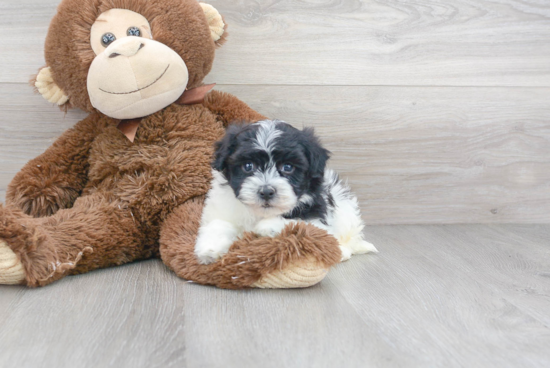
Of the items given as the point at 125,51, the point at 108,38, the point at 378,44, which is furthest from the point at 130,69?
the point at 378,44

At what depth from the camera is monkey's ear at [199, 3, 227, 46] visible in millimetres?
1795

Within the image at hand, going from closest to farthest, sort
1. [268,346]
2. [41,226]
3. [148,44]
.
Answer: [268,346] → [41,226] → [148,44]

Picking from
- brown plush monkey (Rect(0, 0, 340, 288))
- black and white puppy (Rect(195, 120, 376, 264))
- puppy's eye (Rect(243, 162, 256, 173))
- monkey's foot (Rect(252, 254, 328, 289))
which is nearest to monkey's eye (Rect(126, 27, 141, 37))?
brown plush monkey (Rect(0, 0, 340, 288))

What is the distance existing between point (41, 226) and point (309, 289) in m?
0.79

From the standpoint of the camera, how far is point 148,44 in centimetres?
159

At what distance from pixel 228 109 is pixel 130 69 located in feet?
1.37

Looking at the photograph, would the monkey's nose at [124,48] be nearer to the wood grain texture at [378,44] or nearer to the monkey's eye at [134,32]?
the monkey's eye at [134,32]

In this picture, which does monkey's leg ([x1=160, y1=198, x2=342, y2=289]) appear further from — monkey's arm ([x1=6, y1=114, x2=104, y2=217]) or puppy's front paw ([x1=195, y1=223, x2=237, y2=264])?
monkey's arm ([x1=6, y1=114, x2=104, y2=217])

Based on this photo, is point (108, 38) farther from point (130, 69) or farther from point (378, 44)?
point (378, 44)

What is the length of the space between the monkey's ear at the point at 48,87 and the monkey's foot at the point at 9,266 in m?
0.69

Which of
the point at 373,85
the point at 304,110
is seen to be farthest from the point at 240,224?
the point at 373,85

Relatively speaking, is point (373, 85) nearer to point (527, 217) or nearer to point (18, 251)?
point (527, 217)

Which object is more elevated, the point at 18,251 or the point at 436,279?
the point at 18,251

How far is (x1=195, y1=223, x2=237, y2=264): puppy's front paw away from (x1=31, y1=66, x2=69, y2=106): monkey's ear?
2.52ft
